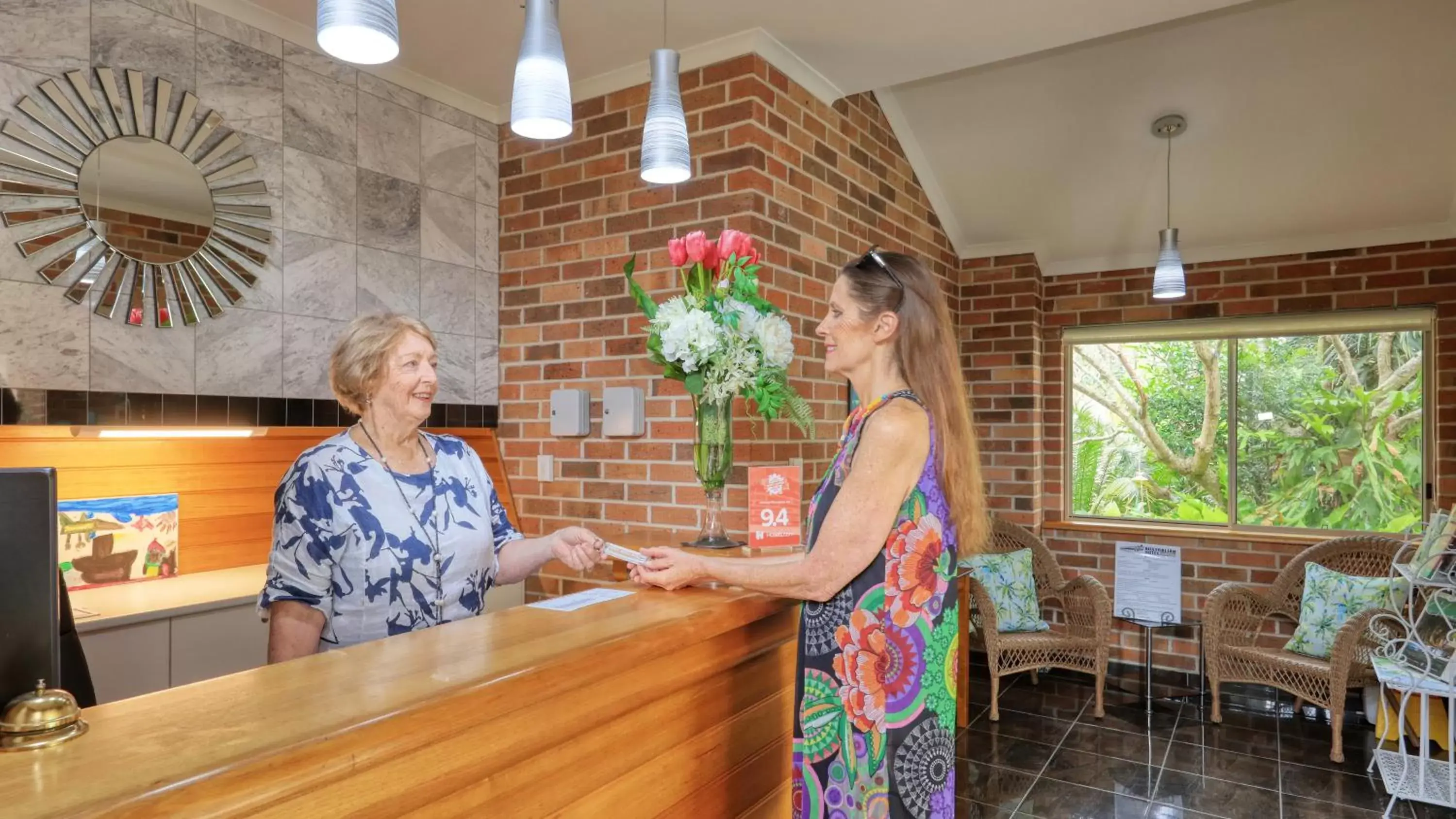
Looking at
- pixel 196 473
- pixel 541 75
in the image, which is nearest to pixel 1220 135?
pixel 541 75

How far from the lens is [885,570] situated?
4.51 ft

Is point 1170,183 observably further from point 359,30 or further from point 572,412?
point 359,30

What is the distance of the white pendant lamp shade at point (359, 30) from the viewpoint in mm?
1351

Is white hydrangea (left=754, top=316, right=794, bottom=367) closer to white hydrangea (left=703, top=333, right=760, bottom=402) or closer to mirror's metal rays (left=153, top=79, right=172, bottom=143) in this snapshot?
white hydrangea (left=703, top=333, right=760, bottom=402)

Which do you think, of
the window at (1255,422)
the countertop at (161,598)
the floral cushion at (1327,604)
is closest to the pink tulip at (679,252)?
the countertop at (161,598)

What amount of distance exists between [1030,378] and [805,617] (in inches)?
152

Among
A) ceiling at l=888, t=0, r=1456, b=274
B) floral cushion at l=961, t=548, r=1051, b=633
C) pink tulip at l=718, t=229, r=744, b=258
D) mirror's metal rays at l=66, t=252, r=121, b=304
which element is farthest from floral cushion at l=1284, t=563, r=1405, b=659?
mirror's metal rays at l=66, t=252, r=121, b=304

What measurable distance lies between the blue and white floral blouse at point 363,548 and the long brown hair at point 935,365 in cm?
95

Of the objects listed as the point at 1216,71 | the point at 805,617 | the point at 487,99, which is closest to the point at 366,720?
the point at 805,617

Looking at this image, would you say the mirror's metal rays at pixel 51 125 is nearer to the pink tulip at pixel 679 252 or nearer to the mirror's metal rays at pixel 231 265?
the mirror's metal rays at pixel 231 265

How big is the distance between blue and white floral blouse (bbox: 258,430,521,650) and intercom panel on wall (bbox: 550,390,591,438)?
139 centimetres

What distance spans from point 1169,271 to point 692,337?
3083mm

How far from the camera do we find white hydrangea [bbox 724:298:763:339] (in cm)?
174

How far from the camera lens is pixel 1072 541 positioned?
5035 millimetres
